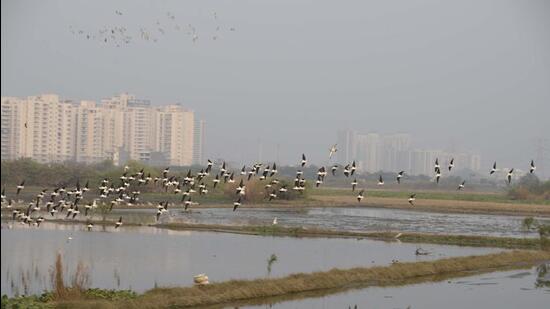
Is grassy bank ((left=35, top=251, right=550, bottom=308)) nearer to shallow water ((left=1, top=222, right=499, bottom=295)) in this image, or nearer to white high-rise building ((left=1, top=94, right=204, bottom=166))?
shallow water ((left=1, top=222, right=499, bottom=295))

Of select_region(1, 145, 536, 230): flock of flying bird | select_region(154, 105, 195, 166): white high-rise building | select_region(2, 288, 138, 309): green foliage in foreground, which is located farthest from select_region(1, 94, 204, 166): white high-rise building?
select_region(2, 288, 138, 309): green foliage in foreground

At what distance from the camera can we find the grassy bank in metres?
21.0

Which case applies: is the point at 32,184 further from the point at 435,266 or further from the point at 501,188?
the point at 501,188

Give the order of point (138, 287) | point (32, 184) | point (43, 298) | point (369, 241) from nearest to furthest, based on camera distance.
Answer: point (43, 298) < point (138, 287) < point (369, 241) < point (32, 184)

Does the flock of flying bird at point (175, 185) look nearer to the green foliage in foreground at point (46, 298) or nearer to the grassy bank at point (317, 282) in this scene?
the green foliage in foreground at point (46, 298)

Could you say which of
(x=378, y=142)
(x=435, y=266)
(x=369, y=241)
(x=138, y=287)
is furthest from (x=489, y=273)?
(x=378, y=142)

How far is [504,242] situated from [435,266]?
12.8m

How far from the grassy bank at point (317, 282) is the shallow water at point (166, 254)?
1928 millimetres

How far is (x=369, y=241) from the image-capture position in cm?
4300

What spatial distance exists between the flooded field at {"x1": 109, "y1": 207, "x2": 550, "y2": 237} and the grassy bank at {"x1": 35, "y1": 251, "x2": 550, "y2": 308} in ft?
45.7

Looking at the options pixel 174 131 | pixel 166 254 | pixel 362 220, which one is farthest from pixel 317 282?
pixel 174 131

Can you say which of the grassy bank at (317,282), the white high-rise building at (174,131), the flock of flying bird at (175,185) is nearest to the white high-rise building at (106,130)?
the white high-rise building at (174,131)

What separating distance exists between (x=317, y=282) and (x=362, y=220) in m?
32.1

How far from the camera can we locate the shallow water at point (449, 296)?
2409 centimetres
